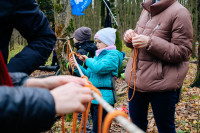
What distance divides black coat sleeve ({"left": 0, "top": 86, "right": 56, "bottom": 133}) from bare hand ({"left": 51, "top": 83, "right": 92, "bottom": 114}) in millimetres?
30

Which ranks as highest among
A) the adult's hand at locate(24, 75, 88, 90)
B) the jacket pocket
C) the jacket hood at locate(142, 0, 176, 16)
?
the jacket hood at locate(142, 0, 176, 16)

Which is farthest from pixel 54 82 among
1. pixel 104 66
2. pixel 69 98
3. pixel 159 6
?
pixel 104 66

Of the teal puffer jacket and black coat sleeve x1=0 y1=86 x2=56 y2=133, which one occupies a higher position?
black coat sleeve x1=0 y1=86 x2=56 y2=133

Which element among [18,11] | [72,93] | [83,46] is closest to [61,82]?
[72,93]

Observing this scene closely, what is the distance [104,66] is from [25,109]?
7.85 feet

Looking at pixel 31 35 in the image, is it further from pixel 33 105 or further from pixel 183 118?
pixel 183 118

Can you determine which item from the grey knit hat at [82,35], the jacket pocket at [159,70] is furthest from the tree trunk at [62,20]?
the jacket pocket at [159,70]

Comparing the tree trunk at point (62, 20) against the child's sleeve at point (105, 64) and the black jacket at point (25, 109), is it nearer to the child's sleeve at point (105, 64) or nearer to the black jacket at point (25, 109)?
the child's sleeve at point (105, 64)

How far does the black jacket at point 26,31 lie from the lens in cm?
134

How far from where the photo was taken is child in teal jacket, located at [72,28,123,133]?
313cm

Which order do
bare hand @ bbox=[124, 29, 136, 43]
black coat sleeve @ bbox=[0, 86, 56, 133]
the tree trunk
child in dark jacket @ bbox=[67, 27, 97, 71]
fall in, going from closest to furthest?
1. black coat sleeve @ bbox=[0, 86, 56, 133]
2. bare hand @ bbox=[124, 29, 136, 43]
3. the tree trunk
4. child in dark jacket @ bbox=[67, 27, 97, 71]

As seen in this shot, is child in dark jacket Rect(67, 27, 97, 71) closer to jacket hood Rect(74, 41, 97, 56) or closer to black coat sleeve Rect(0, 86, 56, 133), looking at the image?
jacket hood Rect(74, 41, 97, 56)

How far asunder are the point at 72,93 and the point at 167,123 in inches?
68.2

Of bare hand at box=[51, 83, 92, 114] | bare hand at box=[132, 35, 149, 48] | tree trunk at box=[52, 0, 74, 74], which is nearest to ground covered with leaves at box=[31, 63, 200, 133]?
tree trunk at box=[52, 0, 74, 74]
